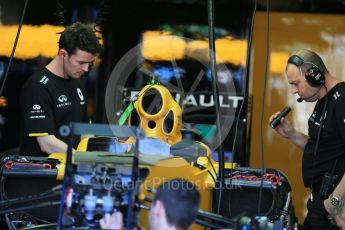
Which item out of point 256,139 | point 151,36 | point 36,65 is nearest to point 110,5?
point 151,36

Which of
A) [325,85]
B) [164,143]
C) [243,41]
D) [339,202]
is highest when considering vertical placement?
[243,41]

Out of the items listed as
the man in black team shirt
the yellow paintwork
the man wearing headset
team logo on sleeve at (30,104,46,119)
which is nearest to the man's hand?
the man wearing headset

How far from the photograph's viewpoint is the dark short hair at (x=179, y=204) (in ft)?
9.90

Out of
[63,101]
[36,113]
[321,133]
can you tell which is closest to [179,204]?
[36,113]

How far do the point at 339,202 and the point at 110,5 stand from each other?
140 inches

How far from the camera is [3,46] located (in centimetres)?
671

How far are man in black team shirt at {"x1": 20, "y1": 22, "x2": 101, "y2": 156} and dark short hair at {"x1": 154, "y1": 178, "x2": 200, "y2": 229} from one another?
1439 millimetres

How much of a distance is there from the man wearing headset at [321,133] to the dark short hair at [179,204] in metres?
1.68

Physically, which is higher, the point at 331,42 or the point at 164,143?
the point at 331,42

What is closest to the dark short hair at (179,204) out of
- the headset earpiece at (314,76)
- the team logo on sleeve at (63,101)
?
the team logo on sleeve at (63,101)

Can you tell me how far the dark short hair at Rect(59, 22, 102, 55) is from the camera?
4523mm

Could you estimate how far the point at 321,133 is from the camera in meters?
4.68

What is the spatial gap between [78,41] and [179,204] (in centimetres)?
179

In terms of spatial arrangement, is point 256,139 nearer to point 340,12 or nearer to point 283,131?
point 340,12
